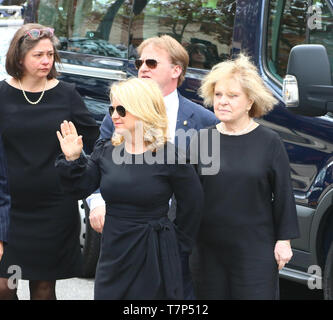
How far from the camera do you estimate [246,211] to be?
14.6 ft

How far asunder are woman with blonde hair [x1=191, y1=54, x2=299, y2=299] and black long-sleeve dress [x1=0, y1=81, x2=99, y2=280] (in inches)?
38.8

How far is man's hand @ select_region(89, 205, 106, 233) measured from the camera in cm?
457

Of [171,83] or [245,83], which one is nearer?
[245,83]

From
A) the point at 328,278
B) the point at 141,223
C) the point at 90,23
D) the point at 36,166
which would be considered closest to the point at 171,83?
the point at 36,166

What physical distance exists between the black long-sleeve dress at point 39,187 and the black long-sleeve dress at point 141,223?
0.81m

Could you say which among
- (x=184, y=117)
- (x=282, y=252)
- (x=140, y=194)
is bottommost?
(x=282, y=252)

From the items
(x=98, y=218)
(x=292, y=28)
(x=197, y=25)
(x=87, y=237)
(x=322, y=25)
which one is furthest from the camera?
(x=87, y=237)

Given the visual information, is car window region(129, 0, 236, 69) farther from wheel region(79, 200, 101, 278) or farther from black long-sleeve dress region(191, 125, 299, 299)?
black long-sleeve dress region(191, 125, 299, 299)

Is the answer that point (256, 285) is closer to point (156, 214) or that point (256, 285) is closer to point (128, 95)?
point (156, 214)

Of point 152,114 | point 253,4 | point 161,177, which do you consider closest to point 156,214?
point 161,177

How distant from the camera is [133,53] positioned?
6.94 m

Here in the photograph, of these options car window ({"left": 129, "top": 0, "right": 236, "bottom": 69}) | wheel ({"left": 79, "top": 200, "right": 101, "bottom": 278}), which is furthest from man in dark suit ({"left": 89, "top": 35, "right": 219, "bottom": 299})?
wheel ({"left": 79, "top": 200, "right": 101, "bottom": 278})

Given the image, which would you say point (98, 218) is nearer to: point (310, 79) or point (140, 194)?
point (140, 194)

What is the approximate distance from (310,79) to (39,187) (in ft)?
5.04
